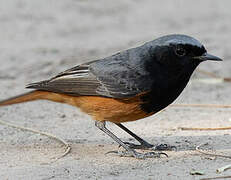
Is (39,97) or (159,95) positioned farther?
(39,97)

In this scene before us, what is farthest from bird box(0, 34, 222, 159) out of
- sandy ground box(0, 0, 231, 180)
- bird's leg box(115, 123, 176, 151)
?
sandy ground box(0, 0, 231, 180)

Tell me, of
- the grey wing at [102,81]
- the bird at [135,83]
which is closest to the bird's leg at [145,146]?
the bird at [135,83]

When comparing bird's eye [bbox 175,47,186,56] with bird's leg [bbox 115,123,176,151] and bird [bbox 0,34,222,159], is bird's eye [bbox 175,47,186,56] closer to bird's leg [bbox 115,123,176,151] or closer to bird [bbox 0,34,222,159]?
bird [bbox 0,34,222,159]

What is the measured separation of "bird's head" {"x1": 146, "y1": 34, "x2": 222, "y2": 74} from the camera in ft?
19.3

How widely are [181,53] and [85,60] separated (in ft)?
14.9

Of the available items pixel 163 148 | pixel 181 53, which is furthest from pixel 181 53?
pixel 163 148

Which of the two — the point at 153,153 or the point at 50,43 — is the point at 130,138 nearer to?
the point at 153,153

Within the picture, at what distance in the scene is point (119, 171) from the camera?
5.42m

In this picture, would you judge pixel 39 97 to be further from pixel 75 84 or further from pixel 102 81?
pixel 102 81

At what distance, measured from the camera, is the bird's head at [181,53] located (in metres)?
5.87

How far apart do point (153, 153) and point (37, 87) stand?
147 centimetres

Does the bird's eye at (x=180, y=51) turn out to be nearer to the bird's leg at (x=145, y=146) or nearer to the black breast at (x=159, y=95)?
the black breast at (x=159, y=95)

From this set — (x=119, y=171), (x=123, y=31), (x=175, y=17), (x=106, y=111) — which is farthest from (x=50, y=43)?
(x=119, y=171)

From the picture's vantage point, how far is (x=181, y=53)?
592 cm
